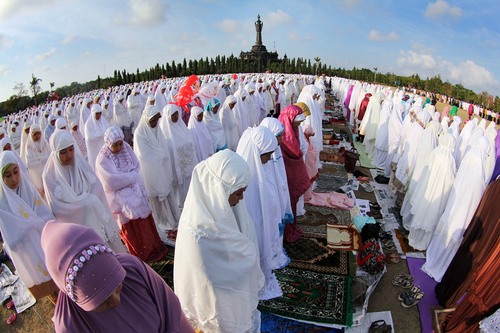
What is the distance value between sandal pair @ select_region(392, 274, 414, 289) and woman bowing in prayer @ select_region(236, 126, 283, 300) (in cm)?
150

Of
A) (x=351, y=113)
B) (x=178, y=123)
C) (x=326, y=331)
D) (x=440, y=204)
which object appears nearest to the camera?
(x=326, y=331)

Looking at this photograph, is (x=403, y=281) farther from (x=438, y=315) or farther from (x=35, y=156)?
(x=35, y=156)

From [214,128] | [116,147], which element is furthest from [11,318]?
[214,128]

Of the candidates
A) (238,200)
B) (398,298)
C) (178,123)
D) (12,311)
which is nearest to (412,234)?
Answer: (398,298)

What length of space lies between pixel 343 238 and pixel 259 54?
49835mm

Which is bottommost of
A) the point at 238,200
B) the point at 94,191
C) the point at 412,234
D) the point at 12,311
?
the point at 12,311

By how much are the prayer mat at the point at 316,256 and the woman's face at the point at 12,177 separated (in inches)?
119

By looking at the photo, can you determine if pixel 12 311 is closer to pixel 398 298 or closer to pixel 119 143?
pixel 119 143

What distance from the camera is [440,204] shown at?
3.42 meters

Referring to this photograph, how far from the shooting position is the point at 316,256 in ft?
11.5

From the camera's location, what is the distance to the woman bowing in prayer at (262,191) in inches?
102

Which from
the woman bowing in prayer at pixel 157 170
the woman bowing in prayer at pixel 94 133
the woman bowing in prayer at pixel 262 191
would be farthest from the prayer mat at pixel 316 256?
the woman bowing in prayer at pixel 94 133

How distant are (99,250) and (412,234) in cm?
415

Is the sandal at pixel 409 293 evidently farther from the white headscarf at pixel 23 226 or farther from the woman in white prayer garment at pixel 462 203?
the white headscarf at pixel 23 226
